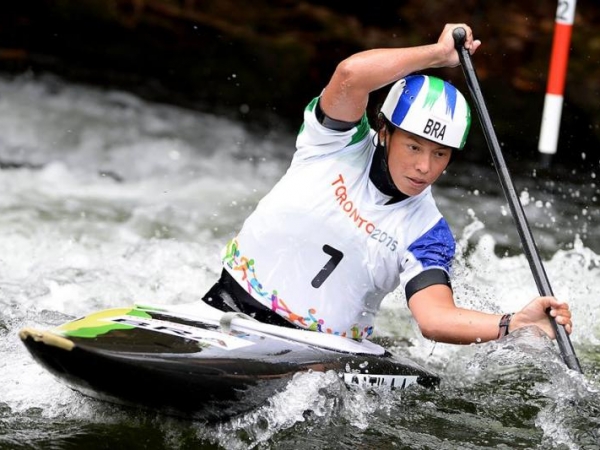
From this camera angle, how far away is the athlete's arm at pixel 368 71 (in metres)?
4.23

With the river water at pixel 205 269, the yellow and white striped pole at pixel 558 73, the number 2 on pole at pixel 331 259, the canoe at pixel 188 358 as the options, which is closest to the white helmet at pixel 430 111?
the number 2 on pole at pixel 331 259

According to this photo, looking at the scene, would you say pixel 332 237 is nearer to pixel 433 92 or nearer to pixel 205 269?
pixel 433 92

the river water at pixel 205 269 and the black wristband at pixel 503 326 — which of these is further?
the river water at pixel 205 269

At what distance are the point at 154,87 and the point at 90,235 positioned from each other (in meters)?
4.42

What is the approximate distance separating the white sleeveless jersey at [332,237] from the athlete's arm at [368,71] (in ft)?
0.41

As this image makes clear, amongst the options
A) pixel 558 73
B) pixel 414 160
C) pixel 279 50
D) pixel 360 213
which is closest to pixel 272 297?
pixel 360 213

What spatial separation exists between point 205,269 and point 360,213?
9.49 ft

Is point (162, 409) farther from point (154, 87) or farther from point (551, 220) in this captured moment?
point (154, 87)

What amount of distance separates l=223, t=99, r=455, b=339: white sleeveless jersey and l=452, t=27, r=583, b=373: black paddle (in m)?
0.32

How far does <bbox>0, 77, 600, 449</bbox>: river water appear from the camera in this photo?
169 inches

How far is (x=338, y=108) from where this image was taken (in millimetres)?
4332

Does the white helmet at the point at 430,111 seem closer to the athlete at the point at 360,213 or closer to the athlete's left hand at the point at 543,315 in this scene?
the athlete at the point at 360,213

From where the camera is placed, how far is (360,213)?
4.43 m

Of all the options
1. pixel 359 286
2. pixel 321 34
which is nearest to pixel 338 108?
pixel 359 286
